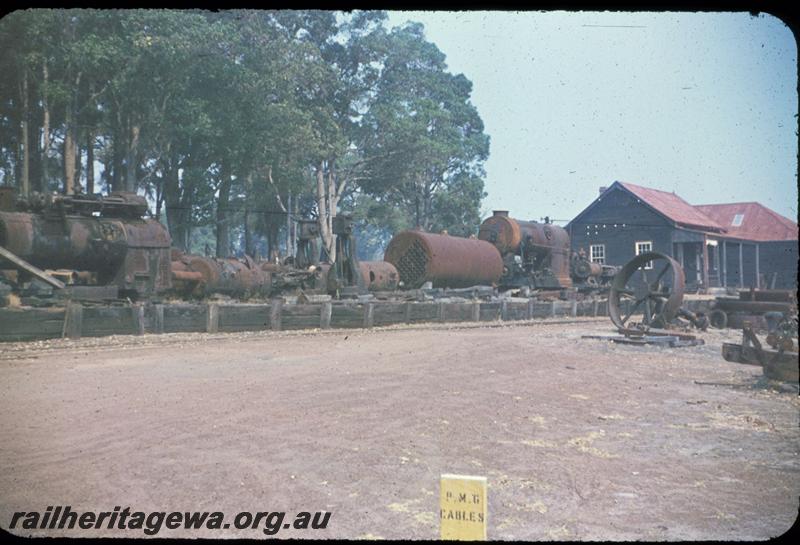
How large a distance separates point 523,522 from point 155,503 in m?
2.23

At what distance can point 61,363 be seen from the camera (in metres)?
9.46

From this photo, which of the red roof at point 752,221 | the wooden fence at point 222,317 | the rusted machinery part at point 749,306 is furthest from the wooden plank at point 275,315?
the red roof at point 752,221

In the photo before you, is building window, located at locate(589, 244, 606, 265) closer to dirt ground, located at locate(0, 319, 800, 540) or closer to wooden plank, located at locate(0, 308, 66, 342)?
dirt ground, located at locate(0, 319, 800, 540)

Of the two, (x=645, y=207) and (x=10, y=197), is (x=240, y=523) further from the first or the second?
(x=645, y=207)

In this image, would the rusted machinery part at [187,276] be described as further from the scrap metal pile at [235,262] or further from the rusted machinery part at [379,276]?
the rusted machinery part at [379,276]

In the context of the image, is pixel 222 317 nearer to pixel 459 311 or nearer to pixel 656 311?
pixel 459 311

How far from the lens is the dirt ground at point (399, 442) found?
4055 mm

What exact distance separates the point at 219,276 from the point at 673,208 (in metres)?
22.6

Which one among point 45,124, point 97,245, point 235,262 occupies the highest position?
point 45,124

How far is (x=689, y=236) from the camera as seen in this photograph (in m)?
29.9

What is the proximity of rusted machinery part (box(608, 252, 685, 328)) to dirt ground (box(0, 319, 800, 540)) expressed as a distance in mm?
4107

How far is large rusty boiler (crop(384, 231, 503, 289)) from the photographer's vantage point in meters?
23.1

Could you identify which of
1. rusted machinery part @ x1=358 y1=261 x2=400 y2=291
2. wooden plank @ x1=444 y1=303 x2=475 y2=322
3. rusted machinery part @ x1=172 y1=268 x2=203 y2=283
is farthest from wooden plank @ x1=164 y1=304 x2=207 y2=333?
rusted machinery part @ x1=358 y1=261 x2=400 y2=291

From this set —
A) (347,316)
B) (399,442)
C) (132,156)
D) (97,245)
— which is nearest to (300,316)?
(347,316)
